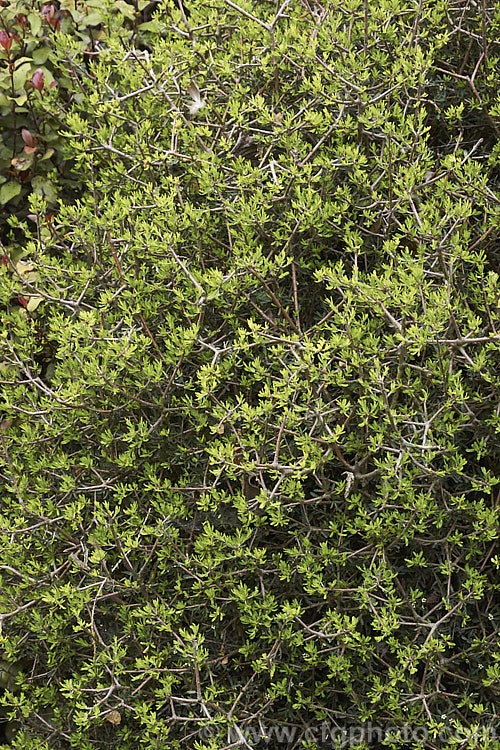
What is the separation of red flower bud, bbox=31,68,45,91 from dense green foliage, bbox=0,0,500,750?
0.55 meters

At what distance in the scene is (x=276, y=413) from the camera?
89.7 inches

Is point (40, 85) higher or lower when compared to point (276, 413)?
higher

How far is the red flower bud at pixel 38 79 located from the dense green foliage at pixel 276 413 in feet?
1.79

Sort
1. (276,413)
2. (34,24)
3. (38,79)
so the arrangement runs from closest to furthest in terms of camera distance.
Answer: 1. (276,413)
2. (38,79)
3. (34,24)

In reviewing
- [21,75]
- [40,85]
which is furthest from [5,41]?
[40,85]

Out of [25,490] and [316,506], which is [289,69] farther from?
[25,490]

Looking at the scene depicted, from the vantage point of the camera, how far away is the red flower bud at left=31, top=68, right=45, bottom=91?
318cm

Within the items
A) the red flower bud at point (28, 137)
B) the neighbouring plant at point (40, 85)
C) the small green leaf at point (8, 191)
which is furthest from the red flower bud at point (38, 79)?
the small green leaf at point (8, 191)

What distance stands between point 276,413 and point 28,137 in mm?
1760

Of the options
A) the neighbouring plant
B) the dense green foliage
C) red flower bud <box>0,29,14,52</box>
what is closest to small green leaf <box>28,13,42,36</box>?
the neighbouring plant

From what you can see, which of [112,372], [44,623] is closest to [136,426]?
[112,372]

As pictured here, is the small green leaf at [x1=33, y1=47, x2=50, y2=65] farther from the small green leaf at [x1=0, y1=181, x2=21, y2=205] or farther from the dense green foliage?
the dense green foliage

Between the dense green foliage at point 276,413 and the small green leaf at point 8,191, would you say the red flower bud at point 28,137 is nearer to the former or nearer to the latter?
the small green leaf at point 8,191

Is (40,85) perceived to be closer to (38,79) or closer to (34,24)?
(38,79)
